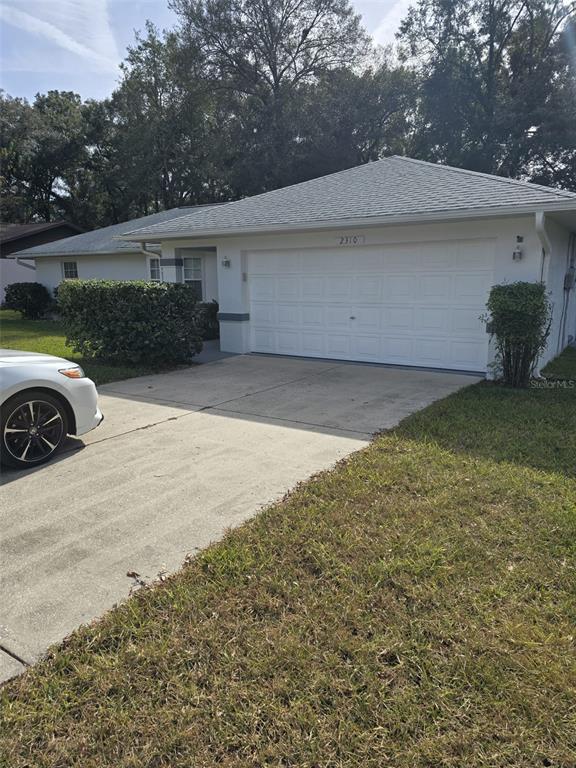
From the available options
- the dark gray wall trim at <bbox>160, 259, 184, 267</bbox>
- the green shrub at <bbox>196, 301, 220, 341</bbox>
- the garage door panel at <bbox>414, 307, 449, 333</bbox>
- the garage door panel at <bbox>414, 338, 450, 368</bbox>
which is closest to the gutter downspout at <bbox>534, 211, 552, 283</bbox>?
the garage door panel at <bbox>414, 307, 449, 333</bbox>

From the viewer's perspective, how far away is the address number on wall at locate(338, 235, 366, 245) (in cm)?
977

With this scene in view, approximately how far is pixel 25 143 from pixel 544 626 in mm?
34190

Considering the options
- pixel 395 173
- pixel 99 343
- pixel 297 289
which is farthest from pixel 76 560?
pixel 395 173

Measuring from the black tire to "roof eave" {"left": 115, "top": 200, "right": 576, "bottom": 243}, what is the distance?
577 cm

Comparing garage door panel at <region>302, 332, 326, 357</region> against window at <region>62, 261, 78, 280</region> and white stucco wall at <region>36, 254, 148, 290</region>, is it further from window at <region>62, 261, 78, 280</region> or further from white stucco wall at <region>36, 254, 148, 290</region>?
window at <region>62, 261, 78, 280</region>

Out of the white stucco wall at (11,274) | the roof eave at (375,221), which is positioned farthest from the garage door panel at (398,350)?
the white stucco wall at (11,274)

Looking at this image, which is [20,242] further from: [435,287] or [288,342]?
[435,287]

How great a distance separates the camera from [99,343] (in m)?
10.0

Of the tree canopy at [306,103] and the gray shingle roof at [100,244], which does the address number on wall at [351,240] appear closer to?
the gray shingle roof at [100,244]

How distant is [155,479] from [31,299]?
61.3ft

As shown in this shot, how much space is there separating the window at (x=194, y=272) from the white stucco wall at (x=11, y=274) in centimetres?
1286

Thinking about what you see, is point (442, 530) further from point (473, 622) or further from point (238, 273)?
point (238, 273)

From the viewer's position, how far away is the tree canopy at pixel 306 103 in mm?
21203

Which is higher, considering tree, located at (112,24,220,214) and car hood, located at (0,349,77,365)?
tree, located at (112,24,220,214)
